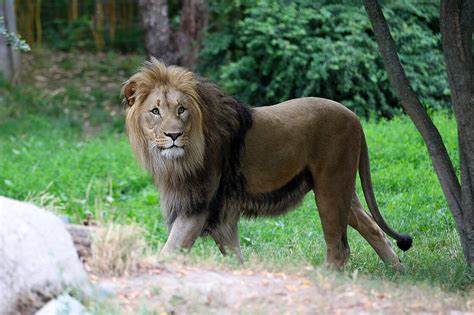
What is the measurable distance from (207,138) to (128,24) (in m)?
12.8

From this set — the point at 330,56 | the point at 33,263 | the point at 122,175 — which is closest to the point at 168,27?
the point at 330,56

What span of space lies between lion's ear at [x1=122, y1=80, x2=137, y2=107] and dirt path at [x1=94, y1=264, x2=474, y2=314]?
1.97 m

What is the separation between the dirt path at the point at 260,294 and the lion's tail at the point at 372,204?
2.15 m

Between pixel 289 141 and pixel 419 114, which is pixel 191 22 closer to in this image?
pixel 289 141

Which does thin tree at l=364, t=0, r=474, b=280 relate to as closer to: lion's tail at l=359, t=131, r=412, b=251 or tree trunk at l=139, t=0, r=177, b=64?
lion's tail at l=359, t=131, r=412, b=251

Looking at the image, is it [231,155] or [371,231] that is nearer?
[231,155]

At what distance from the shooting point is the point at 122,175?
37.0 ft

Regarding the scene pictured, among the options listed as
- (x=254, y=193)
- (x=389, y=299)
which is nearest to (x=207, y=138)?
(x=254, y=193)

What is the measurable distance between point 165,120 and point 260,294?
2132 mm

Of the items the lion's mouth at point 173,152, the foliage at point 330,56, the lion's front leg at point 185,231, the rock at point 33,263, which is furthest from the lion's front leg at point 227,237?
the foliage at point 330,56

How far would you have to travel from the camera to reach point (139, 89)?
6.61 metres

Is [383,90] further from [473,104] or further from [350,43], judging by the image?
[473,104]

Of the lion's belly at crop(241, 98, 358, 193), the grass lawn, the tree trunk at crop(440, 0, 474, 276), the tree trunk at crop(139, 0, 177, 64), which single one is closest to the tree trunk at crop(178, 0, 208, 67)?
the tree trunk at crop(139, 0, 177, 64)

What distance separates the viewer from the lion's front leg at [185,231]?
637 cm
